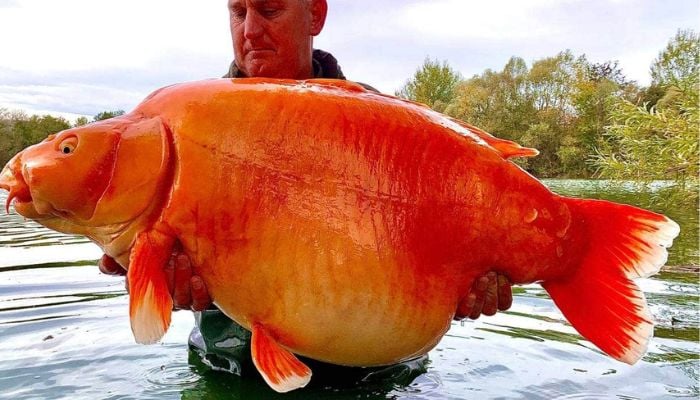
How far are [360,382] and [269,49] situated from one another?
1.65m

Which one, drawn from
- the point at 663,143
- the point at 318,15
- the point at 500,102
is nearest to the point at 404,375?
the point at 318,15

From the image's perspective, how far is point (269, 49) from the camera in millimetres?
3207

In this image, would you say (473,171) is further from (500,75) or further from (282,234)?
(500,75)

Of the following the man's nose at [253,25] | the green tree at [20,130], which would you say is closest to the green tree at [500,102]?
the green tree at [20,130]

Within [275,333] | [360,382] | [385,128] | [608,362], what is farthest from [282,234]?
[608,362]

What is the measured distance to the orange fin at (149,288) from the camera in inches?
78.7

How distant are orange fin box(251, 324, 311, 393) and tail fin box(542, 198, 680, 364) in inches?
36.5

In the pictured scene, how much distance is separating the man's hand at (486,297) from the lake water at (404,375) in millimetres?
668

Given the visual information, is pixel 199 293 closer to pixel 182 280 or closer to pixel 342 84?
pixel 182 280

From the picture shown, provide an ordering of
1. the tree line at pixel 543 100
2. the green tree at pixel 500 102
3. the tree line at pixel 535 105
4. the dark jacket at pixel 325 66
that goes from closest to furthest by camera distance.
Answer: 1. the dark jacket at pixel 325 66
2. the tree line at pixel 535 105
3. the tree line at pixel 543 100
4. the green tree at pixel 500 102

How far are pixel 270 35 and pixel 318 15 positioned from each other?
392 mm

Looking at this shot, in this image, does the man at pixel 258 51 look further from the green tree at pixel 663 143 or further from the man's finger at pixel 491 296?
the green tree at pixel 663 143

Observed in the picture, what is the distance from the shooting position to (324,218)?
2.07 metres

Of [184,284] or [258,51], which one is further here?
[258,51]
